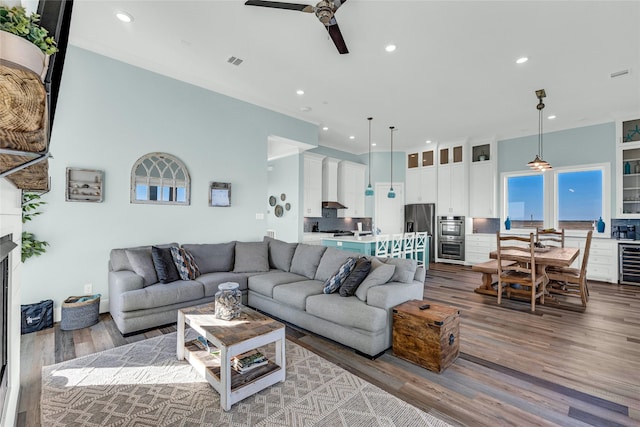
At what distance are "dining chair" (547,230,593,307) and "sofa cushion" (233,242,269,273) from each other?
4.18 m

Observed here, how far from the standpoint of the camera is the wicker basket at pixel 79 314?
323cm

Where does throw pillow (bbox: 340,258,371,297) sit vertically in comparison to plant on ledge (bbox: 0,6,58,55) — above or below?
below

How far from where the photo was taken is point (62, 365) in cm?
251

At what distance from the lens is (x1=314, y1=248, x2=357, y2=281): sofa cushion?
12.0 ft

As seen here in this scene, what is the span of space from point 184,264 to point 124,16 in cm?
272

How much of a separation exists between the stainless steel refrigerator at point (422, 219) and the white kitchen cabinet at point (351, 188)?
1335 mm

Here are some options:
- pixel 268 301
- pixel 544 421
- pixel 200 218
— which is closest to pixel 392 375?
pixel 544 421

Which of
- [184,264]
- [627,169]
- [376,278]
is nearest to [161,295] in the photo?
[184,264]

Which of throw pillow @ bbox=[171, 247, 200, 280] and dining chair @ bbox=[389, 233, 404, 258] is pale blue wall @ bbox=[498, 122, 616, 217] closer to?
dining chair @ bbox=[389, 233, 404, 258]

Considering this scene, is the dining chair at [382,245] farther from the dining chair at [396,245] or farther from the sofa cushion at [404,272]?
the sofa cushion at [404,272]

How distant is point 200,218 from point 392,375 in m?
3.45

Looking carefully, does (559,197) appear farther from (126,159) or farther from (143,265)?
(126,159)

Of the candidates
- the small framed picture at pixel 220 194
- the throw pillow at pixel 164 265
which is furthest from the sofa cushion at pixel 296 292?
the small framed picture at pixel 220 194

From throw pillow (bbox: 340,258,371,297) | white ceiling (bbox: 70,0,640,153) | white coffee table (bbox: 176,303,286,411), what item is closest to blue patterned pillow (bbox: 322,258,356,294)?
throw pillow (bbox: 340,258,371,297)
